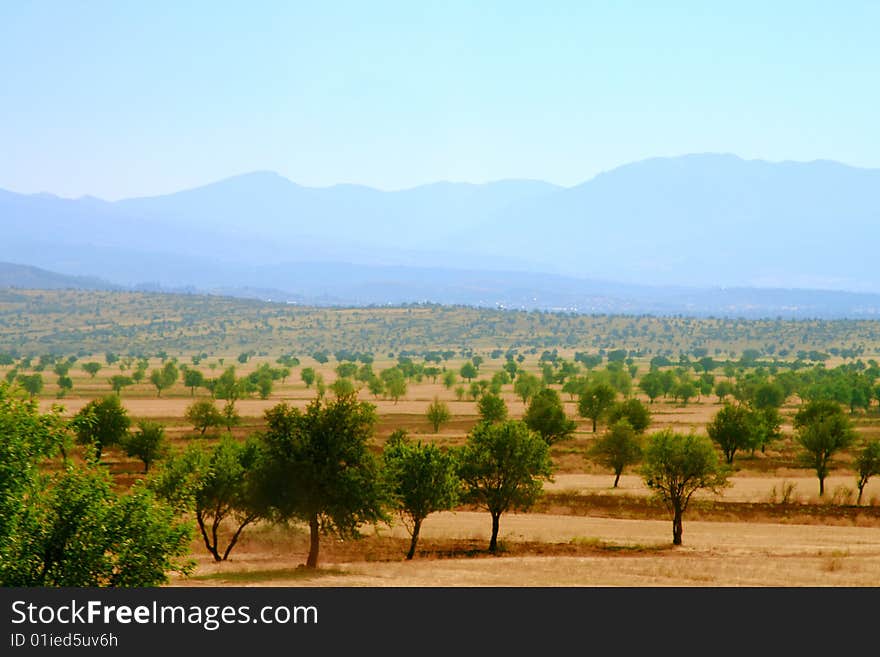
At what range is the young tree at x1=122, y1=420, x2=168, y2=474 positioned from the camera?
8419cm

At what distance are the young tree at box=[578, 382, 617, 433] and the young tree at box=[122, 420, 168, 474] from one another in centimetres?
5540

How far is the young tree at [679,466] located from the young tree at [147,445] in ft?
138

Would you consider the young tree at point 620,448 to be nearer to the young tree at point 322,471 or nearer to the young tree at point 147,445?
the young tree at point 147,445

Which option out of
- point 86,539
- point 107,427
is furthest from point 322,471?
point 107,427

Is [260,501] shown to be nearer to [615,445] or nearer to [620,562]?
[620,562]

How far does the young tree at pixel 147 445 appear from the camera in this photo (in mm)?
84188

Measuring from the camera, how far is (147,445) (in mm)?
84375

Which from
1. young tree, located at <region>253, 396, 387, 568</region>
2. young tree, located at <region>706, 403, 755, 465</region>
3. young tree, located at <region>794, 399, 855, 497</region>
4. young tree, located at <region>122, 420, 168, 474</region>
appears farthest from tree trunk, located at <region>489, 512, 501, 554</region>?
young tree, located at <region>706, 403, 755, 465</region>

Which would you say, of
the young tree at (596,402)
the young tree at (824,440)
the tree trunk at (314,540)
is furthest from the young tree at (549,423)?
the tree trunk at (314,540)

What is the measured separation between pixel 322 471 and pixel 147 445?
4355cm

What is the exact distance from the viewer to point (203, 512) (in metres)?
53.9

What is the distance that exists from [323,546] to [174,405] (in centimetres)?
10115

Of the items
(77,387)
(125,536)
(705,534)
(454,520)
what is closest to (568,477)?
(454,520)

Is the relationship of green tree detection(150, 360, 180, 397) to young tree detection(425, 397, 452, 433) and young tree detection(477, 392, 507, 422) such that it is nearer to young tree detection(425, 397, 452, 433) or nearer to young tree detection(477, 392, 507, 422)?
young tree detection(425, 397, 452, 433)
